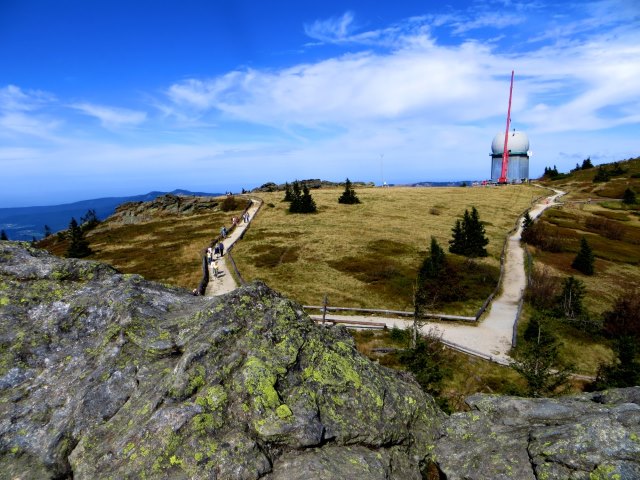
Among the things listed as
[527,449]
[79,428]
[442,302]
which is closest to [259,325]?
[79,428]

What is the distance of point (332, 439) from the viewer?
6.26 m

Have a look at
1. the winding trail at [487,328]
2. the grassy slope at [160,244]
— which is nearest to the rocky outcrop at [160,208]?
the grassy slope at [160,244]

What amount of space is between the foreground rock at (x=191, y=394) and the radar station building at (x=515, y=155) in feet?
526

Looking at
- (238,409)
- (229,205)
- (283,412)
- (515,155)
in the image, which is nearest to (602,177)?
(515,155)

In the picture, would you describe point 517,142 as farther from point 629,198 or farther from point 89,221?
point 89,221

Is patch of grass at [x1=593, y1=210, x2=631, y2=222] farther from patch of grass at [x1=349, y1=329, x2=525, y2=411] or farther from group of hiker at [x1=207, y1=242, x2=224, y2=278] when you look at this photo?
group of hiker at [x1=207, y1=242, x2=224, y2=278]

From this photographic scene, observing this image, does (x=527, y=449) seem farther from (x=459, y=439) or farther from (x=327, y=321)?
(x=327, y=321)

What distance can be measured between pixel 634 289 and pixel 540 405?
174 feet

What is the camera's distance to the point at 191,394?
6273 millimetres

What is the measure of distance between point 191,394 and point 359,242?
2242 inches

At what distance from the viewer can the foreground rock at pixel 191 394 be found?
571cm

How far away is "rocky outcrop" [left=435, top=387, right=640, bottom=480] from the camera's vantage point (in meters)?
5.56

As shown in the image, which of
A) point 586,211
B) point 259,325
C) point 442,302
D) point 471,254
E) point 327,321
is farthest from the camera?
point 586,211

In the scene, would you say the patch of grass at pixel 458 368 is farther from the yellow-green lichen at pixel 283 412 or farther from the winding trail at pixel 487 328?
the yellow-green lichen at pixel 283 412
